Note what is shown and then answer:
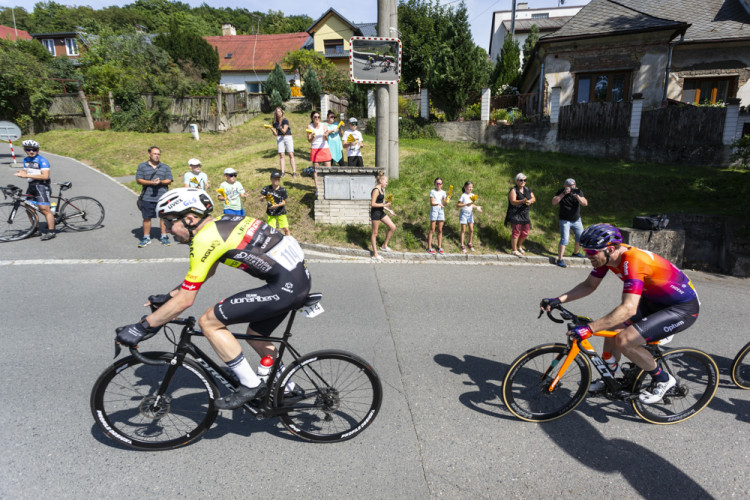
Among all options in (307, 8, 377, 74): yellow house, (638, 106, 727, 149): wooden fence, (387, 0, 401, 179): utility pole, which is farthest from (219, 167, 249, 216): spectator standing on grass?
(307, 8, 377, 74): yellow house

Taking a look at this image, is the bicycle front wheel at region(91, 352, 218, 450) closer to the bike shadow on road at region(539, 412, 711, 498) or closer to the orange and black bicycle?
the orange and black bicycle

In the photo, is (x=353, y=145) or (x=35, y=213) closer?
(x=35, y=213)

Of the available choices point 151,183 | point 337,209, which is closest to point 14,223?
point 151,183

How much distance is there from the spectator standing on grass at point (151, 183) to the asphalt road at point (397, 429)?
256 cm

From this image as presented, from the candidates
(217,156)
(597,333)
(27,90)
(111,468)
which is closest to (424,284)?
(597,333)

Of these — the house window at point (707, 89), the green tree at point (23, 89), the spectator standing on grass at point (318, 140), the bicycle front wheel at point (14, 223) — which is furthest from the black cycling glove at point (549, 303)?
the green tree at point (23, 89)

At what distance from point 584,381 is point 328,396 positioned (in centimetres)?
230

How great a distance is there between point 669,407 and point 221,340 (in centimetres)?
410

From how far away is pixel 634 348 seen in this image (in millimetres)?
3609

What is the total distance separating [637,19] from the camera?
19.9 meters

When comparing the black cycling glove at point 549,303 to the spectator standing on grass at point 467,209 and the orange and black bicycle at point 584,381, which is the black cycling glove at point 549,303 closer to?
the orange and black bicycle at point 584,381

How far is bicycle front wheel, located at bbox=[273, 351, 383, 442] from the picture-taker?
343cm

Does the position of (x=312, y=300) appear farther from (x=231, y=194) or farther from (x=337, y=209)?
(x=337, y=209)

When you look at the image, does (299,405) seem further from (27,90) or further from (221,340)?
(27,90)
